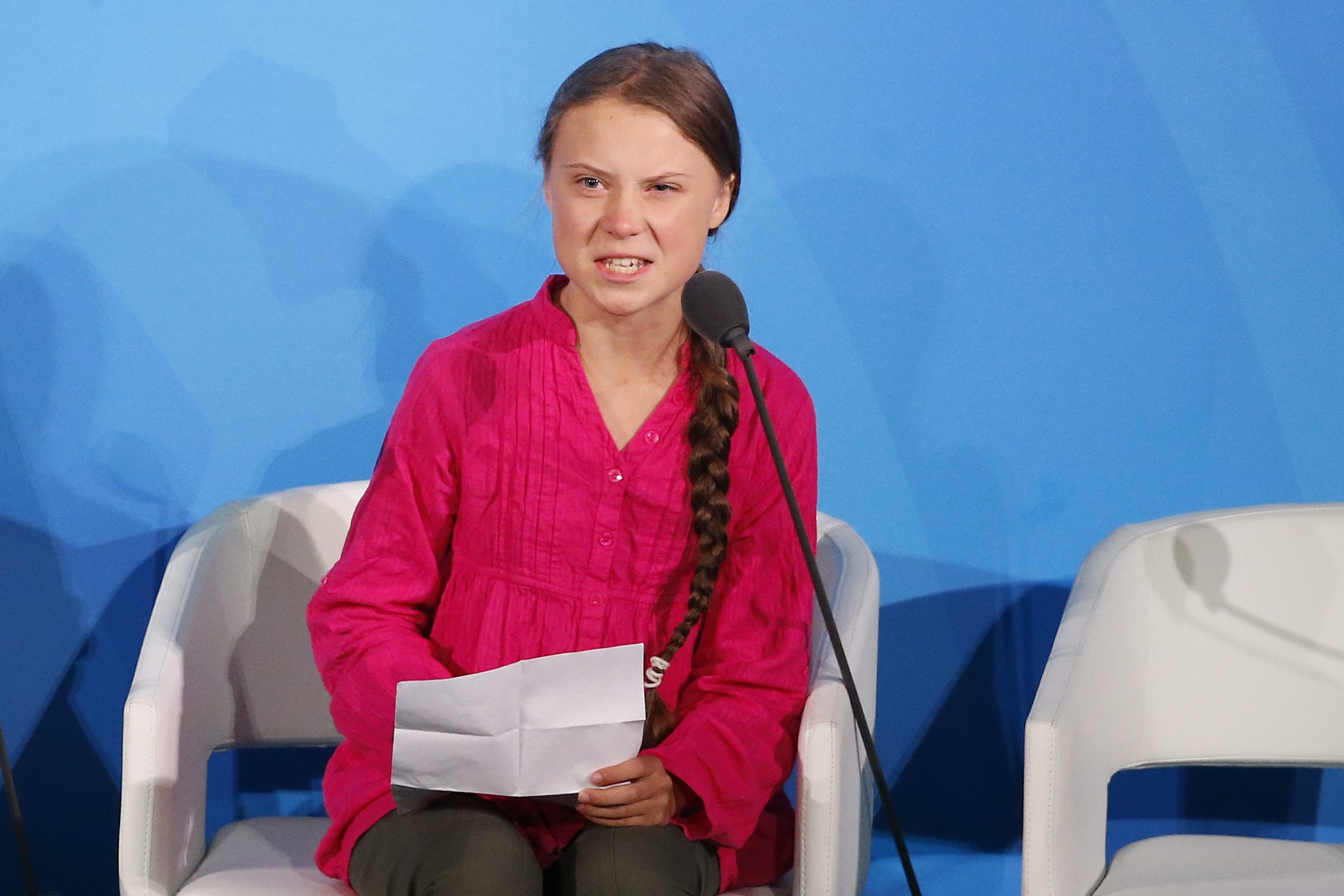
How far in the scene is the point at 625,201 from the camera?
4.86 feet

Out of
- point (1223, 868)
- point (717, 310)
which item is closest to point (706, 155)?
point (717, 310)

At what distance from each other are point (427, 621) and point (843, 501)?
2.43 feet

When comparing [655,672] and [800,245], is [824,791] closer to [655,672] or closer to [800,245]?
[655,672]

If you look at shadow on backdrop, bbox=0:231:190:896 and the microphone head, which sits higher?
the microphone head

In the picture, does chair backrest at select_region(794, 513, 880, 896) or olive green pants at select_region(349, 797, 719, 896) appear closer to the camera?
olive green pants at select_region(349, 797, 719, 896)

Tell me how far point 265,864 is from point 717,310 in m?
0.86

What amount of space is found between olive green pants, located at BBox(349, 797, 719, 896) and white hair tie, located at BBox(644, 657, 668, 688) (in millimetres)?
162

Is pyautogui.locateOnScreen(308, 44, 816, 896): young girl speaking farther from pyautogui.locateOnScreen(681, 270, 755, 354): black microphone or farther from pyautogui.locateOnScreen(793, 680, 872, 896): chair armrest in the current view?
pyautogui.locateOnScreen(681, 270, 755, 354): black microphone

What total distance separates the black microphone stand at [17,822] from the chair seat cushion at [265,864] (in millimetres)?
322

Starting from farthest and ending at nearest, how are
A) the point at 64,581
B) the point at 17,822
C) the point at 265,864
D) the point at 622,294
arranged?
the point at 64,581 → the point at 17,822 → the point at 265,864 → the point at 622,294

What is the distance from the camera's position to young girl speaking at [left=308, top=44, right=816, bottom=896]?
148cm

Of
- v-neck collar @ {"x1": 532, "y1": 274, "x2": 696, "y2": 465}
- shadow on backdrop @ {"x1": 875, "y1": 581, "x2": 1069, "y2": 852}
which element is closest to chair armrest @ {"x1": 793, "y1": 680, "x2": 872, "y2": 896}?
v-neck collar @ {"x1": 532, "y1": 274, "x2": 696, "y2": 465}

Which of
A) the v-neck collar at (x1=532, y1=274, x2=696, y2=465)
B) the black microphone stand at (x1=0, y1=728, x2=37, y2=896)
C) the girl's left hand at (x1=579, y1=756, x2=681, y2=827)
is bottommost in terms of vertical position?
the black microphone stand at (x1=0, y1=728, x2=37, y2=896)

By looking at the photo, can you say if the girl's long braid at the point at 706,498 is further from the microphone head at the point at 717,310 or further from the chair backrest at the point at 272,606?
the chair backrest at the point at 272,606
